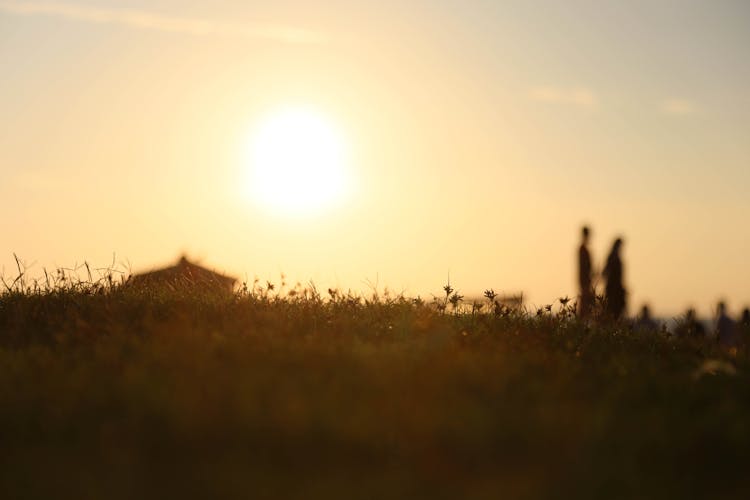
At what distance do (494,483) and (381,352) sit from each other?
3008mm

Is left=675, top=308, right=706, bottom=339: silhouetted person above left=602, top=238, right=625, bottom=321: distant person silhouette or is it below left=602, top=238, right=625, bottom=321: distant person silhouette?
below

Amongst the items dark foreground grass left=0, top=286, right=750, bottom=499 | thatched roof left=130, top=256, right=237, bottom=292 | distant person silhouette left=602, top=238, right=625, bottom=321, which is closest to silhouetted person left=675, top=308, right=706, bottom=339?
dark foreground grass left=0, top=286, right=750, bottom=499

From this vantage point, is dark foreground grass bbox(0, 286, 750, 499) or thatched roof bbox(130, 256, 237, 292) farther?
thatched roof bbox(130, 256, 237, 292)

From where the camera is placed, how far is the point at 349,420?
5680 millimetres

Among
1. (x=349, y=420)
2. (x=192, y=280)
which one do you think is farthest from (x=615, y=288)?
(x=349, y=420)

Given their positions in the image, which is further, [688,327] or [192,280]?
[192,280]

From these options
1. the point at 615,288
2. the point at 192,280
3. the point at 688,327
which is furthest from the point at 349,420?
the point at 615,288

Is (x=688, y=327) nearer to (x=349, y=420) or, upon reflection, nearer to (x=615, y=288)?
(x=615, y=288)

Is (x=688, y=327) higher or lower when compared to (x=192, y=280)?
lower

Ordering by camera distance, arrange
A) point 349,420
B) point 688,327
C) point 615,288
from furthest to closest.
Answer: point 615,288 → point 688,327 → point 349,420

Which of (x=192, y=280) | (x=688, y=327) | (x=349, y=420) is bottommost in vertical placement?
(x=349, y=420)

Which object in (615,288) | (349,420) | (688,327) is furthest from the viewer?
(615,288)

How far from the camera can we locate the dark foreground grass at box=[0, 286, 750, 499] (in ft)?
16.4

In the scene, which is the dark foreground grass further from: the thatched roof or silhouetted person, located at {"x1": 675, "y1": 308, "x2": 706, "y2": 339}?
the thatched roof
